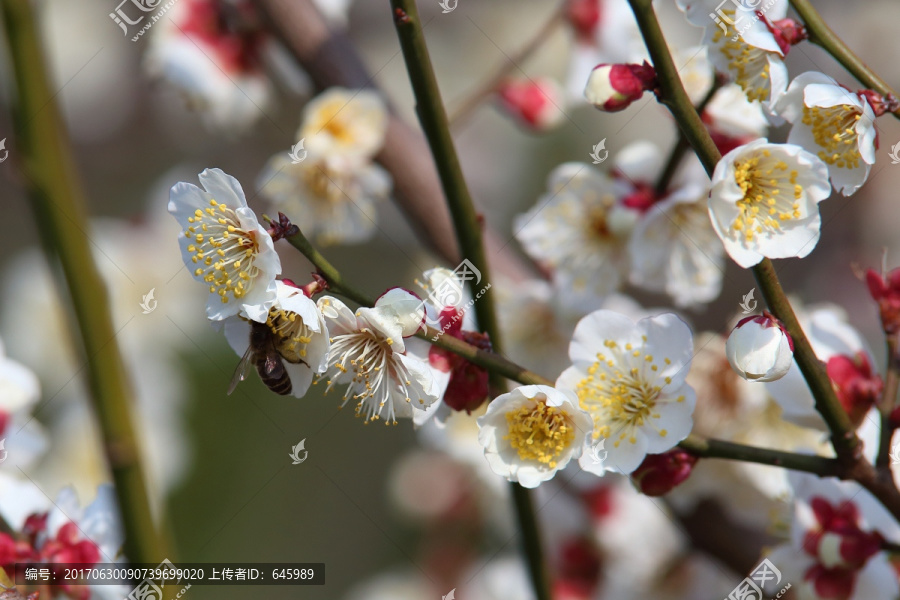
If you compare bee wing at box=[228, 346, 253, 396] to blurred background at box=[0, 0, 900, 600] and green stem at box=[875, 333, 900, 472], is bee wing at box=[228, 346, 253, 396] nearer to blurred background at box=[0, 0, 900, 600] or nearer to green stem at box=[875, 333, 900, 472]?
green stem at box=[875, 333, 900, 472]

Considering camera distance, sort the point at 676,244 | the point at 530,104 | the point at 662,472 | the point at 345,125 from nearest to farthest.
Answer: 1. the point at 662,472
2. the point at 676,244
3. the point at 345,125
4. the point at 530,104

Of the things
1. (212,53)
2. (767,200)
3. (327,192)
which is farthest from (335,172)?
(767,200)

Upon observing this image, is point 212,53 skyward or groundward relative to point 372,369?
skyward

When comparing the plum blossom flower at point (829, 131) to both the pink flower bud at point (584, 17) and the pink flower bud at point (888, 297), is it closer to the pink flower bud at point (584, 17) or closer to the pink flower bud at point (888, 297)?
the pink flower bud at point (888, 297)

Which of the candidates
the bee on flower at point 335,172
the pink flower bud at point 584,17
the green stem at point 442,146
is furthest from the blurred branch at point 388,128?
the green stem at point 442,146

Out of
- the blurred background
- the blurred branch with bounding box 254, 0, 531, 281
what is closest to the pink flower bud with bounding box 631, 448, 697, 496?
the blurred branch with bounding box 254, 0, 531, 281

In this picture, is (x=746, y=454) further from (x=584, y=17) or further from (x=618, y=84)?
(x=584, y=17)
